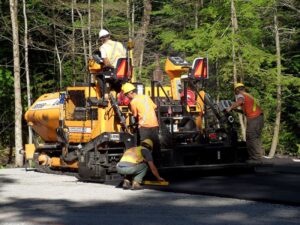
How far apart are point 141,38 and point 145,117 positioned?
16.5m

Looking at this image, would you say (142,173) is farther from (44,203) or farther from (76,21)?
(76,21)

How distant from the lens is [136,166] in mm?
11344

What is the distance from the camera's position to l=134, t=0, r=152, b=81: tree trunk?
27.4 meters

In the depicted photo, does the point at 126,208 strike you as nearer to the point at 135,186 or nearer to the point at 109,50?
the point at 135,186

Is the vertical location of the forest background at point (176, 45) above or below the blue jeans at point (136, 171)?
above

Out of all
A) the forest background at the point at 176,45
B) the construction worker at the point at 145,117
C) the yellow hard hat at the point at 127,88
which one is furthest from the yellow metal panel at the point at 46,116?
the forest background at the point at 176,45

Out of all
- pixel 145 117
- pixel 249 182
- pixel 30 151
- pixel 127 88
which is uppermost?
pixel 127 88

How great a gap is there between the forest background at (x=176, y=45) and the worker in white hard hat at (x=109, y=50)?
933 cm

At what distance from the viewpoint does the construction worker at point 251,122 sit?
1368 centimetres

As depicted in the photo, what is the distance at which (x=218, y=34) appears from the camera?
23.3m

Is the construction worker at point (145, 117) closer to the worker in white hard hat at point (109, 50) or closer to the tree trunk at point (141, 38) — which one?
the worker in white hard hat at point (109, 50)

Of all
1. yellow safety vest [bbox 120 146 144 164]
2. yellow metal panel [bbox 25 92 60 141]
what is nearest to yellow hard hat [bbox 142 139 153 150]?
yellow safety vest [bbox 120 146 144 164]

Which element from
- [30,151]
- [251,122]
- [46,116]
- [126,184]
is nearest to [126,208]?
[126,184]

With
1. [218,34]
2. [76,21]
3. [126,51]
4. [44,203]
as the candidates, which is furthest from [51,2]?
[44,203]
